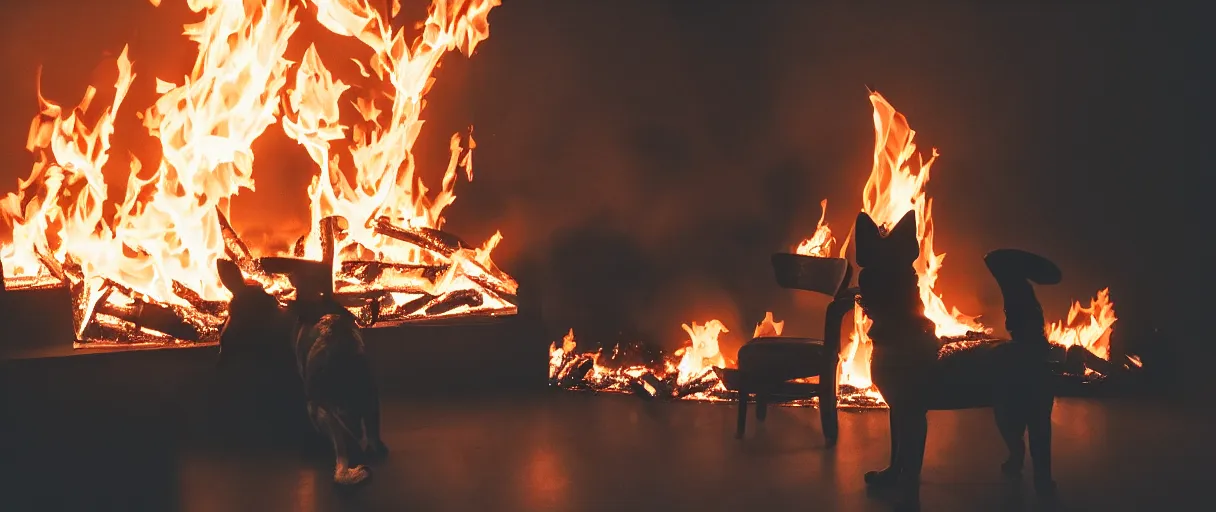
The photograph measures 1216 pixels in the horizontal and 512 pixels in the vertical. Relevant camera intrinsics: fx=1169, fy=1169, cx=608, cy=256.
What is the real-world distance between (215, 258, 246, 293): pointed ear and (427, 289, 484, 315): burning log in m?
2.01

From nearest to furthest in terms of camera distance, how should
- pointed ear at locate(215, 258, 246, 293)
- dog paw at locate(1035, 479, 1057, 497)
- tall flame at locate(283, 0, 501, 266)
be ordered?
dog paw at locate(1035, 479, 1057, 497)
pointed ear at locate(215, 258, 246, 293)
tall flame at locate(283, 0, 501, 266)

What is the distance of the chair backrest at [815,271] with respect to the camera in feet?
17.4

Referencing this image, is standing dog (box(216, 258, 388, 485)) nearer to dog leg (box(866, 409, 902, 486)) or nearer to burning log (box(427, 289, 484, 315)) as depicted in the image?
burning log (box(427, 289, 484, 315))

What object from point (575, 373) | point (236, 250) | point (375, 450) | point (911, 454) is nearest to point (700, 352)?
point (575, 373)

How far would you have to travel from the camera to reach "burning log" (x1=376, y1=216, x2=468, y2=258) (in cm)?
670

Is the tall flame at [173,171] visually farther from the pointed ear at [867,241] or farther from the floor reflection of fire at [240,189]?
the pointed ear at [867,241]

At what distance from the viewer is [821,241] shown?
23.0 feet

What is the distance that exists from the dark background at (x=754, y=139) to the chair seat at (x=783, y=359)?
5.69 feet

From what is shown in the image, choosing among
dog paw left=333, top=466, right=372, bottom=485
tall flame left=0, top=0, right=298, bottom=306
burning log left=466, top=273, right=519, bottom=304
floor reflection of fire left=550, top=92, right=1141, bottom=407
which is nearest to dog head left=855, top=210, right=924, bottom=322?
dog paw left=333, top=466, right=372, bottom=485

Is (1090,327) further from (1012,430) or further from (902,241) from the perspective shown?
(902,241)

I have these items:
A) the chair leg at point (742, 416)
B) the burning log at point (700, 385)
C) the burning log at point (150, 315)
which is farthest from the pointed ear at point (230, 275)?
the burning log at point (700, 385)

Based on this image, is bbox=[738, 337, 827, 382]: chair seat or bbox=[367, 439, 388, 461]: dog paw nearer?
bbox=[367, 439, 388, 461]: dog paw

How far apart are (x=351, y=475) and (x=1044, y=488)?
100 inches

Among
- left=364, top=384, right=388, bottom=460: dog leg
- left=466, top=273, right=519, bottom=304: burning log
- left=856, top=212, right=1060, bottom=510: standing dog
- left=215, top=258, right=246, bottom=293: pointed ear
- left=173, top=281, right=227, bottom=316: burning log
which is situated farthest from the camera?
left=466, top=273, right=519, bottom=304: burning log
